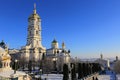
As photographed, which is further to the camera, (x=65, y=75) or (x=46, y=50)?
(x=46, y=50)

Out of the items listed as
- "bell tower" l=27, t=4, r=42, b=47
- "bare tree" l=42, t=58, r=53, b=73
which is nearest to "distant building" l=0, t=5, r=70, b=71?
"bell tower" l=27, t=4, r=42, b=47

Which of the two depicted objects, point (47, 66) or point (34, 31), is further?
point (34, 31)

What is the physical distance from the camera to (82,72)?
52.7 metres

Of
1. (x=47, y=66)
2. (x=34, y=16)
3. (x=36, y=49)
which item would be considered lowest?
(x=47, y=66)

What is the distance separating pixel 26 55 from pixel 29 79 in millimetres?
62932

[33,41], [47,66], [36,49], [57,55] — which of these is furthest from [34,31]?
[47,66]

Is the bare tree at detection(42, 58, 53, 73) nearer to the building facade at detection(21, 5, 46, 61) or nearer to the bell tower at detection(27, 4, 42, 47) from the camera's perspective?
the building facade at detection(21, 5, 46, 61)

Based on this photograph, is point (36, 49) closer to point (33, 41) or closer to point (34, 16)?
point (33, 41)

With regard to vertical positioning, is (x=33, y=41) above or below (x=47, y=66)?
above

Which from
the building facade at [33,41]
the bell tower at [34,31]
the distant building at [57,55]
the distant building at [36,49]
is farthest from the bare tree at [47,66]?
the bell tower at [34,31]

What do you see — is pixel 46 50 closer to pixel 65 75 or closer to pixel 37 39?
pixel 37 39

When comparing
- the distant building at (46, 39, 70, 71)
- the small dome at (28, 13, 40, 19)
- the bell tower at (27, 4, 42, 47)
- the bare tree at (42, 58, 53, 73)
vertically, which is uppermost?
the small dome at (28, 13, 40, 19)

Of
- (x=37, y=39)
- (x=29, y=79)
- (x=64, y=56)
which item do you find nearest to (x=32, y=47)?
(x=37, y=39)

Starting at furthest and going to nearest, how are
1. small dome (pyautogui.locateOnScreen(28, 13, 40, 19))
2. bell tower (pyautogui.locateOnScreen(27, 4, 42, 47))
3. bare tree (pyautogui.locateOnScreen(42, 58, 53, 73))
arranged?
1. small dome (pyautogui.locateOnScreen(28, 13, 40, 19))
2. bell tower (pyautogui.locateOnScreen(27, 4, 42, 47))
3. bare tree (pyautogui.locateOnScreen(42, 58, 53, 73))
